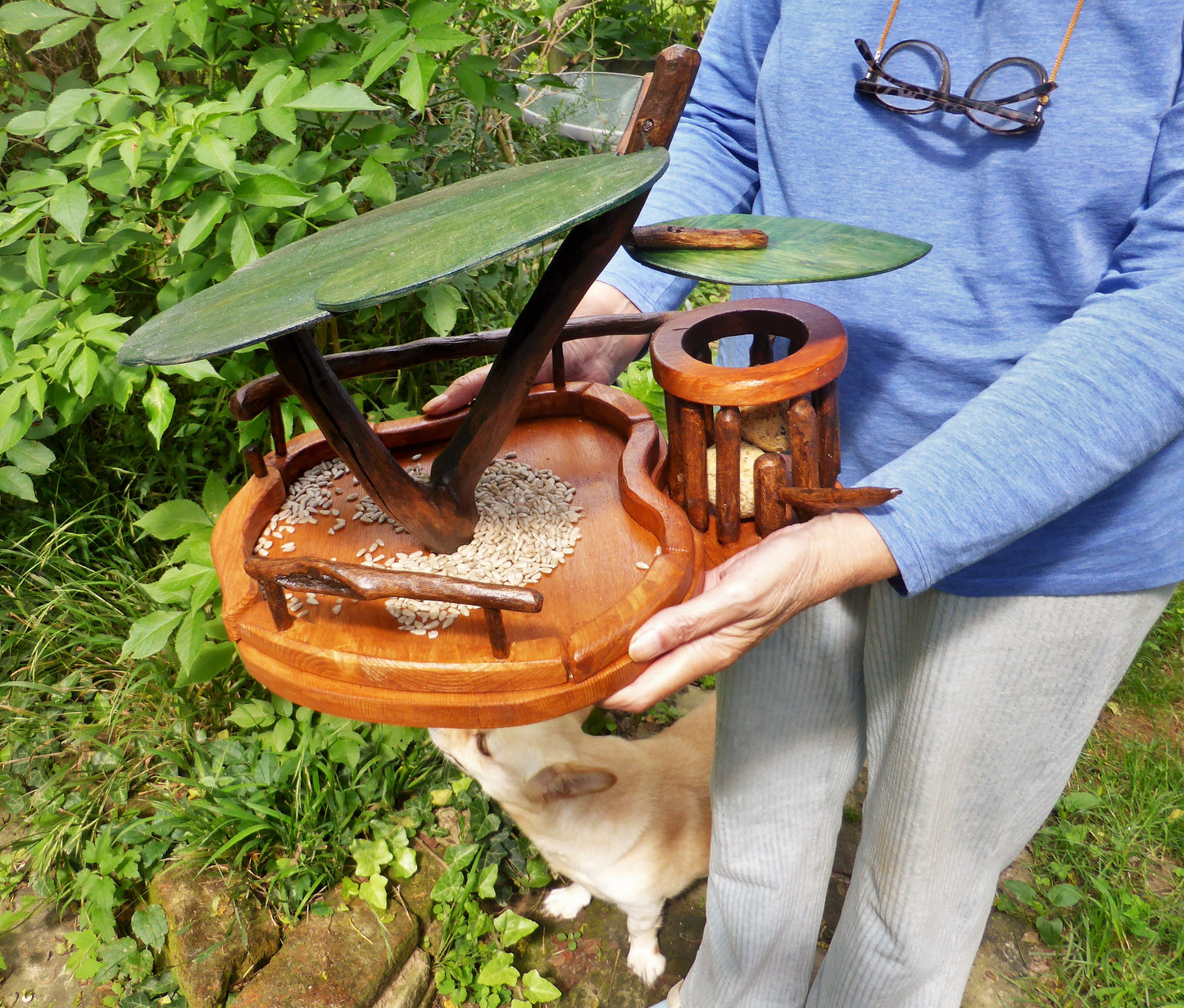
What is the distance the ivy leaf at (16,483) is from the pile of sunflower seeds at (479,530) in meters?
0.91

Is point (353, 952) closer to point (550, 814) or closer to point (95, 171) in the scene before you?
point (550, 814)

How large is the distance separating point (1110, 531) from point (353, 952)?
177 cm

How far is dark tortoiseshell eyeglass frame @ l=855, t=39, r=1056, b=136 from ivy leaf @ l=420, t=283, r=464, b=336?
35.6 inches

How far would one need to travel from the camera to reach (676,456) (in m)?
1.04

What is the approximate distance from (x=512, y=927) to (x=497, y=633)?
4.84 ft

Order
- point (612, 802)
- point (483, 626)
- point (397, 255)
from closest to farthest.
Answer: point (397, 255)
point (483, 626)
point (612, 802)

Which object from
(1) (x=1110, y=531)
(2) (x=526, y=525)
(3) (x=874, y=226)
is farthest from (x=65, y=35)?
(1) (x=1110, y=531)

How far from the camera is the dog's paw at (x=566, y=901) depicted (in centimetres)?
214

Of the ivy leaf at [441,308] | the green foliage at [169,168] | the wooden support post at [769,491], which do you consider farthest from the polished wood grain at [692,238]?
the ivy leaf at [441,308]

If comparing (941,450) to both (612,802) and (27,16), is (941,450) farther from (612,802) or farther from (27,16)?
(27,16)

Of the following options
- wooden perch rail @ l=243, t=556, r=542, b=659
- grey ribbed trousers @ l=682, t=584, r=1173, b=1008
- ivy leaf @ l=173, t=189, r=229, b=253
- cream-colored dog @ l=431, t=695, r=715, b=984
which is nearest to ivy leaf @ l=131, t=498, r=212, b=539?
ivy leaf @ l=173, t=189, r=229, b=253

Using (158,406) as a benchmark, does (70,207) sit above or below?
above

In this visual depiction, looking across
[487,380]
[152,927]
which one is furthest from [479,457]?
[152,927]

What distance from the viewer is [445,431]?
1.24 metres
